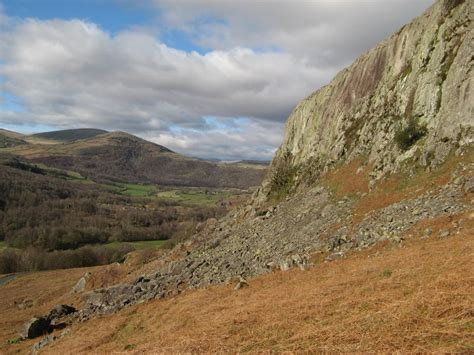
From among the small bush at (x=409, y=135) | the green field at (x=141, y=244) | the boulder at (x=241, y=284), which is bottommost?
the green field at (x=141, y=244)

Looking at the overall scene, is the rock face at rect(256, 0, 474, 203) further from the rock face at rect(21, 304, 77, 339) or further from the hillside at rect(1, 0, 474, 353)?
the rock face at rect(21, 304, 77, 339)

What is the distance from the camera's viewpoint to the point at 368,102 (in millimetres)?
51812

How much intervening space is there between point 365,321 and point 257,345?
3.91 meters

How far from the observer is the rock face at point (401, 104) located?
32.2m

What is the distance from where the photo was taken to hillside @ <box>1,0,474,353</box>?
12977mm

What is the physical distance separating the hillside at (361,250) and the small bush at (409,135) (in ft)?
0.42

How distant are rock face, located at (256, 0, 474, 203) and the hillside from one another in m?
0.19

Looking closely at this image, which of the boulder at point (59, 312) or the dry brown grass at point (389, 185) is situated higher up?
the dry brown grass at point (389, 185)

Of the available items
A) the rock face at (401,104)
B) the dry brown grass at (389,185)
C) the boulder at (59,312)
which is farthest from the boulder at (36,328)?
the rock face at (401,104)

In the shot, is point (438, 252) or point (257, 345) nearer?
point (257, 345)

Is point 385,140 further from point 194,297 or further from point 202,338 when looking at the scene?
point 202,338

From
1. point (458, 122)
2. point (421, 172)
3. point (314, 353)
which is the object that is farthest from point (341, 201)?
point (314, 353)

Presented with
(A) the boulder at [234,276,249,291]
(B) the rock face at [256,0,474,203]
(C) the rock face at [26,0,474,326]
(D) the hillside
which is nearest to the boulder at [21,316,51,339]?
(D) the hillside

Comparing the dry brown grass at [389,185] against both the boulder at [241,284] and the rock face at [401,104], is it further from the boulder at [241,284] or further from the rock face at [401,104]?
the boulder at [241,284]
